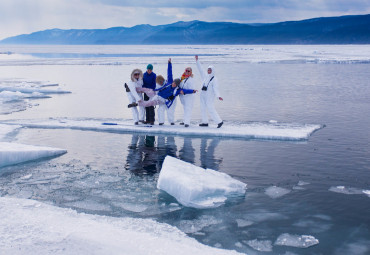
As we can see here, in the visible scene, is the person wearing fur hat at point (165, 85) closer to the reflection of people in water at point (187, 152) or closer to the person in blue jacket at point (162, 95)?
the person in blue jacket at point (162, 95)

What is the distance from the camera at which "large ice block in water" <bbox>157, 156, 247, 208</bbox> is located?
21.6 feet

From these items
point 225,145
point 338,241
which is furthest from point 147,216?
point 225,145

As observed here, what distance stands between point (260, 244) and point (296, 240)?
19.8 inches

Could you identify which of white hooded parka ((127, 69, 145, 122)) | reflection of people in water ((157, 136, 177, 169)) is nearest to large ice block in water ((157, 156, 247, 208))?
reflection of people in water ((157, 136, 177, 169))

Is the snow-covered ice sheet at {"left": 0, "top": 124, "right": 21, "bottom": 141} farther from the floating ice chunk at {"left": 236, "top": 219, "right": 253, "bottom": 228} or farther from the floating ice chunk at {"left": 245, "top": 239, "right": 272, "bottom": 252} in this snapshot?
the floating ice chunk at {"left": 245, "top": 239, "right": 272, "bottom": 252}

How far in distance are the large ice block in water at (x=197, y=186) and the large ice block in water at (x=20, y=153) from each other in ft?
11.1

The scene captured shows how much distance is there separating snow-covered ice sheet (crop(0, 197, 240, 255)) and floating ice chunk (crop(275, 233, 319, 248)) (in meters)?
0.79

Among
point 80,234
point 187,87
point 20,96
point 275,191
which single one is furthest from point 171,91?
point 20,96

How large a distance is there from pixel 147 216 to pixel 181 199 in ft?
2.57

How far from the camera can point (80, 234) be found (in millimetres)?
4945

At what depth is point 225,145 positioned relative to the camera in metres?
10.5

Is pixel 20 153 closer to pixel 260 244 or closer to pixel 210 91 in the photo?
pixel 210 91

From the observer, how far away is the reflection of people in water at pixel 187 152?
920 cm

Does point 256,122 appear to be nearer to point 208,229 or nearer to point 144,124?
A: point 144,124
